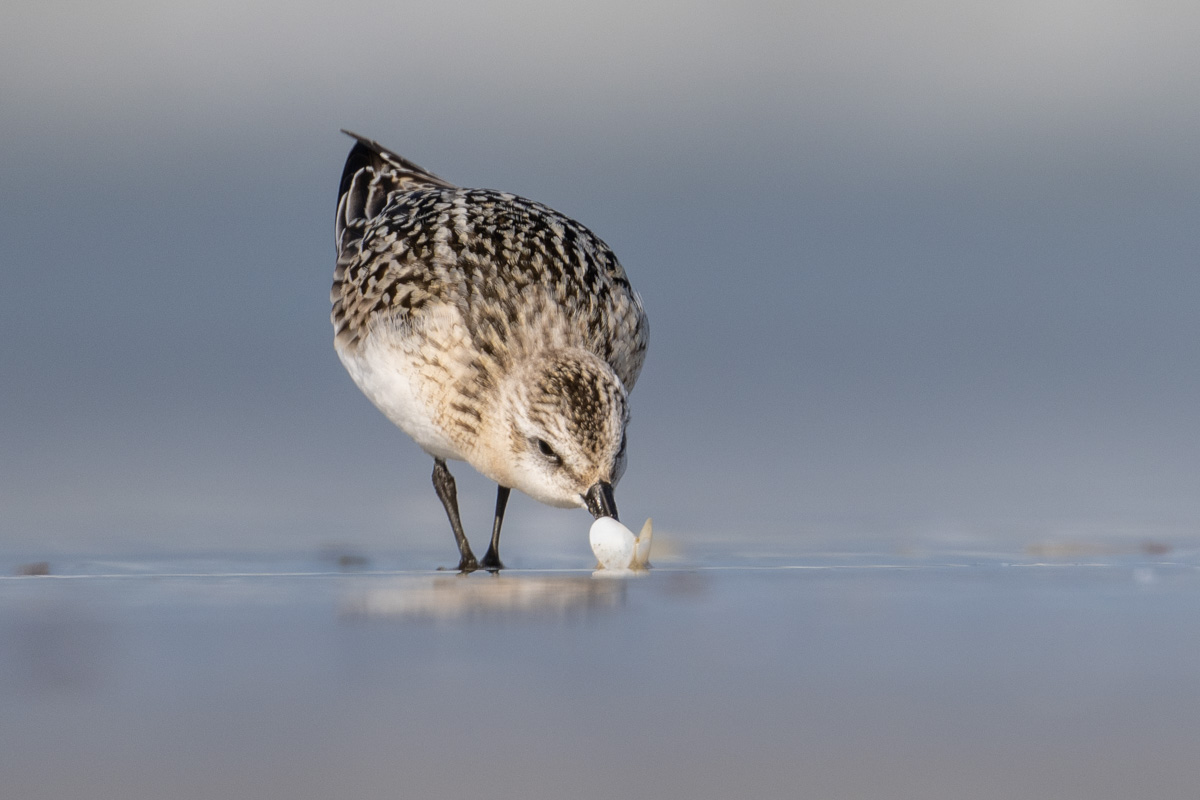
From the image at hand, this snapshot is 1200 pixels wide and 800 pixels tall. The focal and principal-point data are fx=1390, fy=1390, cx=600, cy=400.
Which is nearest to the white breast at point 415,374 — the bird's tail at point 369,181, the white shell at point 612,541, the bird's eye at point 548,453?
the bird's eye at point 548,453

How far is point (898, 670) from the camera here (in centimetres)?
283

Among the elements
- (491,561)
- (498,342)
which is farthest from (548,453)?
(491,561)

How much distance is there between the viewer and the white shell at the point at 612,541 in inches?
183

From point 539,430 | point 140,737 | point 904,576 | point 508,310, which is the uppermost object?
point 508,310

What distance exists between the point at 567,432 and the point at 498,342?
26.3 inches

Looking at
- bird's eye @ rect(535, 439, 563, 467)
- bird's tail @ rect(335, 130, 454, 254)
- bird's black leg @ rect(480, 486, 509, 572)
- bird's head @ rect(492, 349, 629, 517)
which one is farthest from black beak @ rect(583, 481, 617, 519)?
bird's tail @ rect(335, 130, 454, 254)

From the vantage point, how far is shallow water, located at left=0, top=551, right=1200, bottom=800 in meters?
2.14

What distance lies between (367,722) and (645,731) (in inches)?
18.6

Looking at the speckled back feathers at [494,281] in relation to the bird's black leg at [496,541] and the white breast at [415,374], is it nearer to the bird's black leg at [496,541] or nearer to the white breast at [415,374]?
the white breast at [415,374]

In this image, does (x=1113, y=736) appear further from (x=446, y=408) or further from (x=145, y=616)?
(x=446, y=408)

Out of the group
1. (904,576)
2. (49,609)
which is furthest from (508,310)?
(49,609)

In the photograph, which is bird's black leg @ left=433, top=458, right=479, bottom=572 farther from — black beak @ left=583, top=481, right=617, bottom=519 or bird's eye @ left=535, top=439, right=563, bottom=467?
black beak @ left=583, top=481, right=617, bottom=519

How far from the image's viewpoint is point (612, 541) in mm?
4652

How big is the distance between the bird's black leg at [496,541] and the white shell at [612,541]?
78cm
